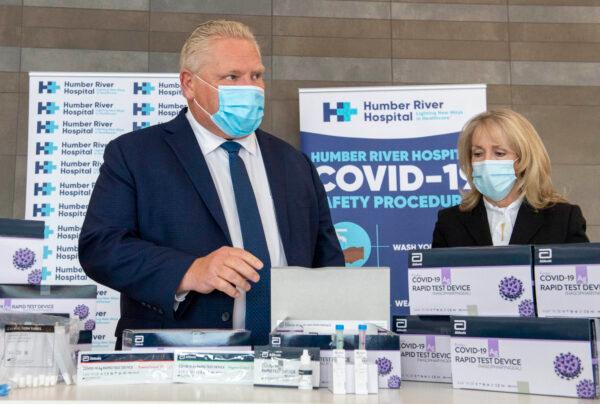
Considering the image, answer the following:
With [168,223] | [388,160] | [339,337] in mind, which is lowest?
[339,337]

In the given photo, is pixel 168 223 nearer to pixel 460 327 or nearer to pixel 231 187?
pixel 231 187

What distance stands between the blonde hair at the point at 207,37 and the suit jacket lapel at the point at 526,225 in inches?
45.3

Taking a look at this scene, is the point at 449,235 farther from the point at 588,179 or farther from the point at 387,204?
the point at 588,179

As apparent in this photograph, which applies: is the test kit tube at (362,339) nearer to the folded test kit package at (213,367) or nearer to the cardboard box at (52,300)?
the folded test kit package at (213,367)

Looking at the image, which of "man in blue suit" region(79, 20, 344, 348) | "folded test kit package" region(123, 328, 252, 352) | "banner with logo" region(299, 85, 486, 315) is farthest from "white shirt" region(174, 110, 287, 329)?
"banner with logo" region(299, 85, 486, 315)

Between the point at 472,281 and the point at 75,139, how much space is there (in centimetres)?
331

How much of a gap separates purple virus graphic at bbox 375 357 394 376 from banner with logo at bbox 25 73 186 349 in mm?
3028

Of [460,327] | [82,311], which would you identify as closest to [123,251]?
[82,311]

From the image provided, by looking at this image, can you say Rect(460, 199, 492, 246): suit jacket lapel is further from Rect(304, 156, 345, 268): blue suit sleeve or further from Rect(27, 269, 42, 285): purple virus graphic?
Rect(27, 269, 42, 285): purple virus graphic

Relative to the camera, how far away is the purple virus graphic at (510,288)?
1.55 metres

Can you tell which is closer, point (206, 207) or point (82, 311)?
point (82, 311)

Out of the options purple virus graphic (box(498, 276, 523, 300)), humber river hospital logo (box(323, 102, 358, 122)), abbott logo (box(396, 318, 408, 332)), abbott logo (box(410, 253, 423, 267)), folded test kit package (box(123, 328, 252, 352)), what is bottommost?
folded test kit package (box(123, 328, 252, 352))

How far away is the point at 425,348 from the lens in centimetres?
162

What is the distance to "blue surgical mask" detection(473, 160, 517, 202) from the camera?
2.54 meters
